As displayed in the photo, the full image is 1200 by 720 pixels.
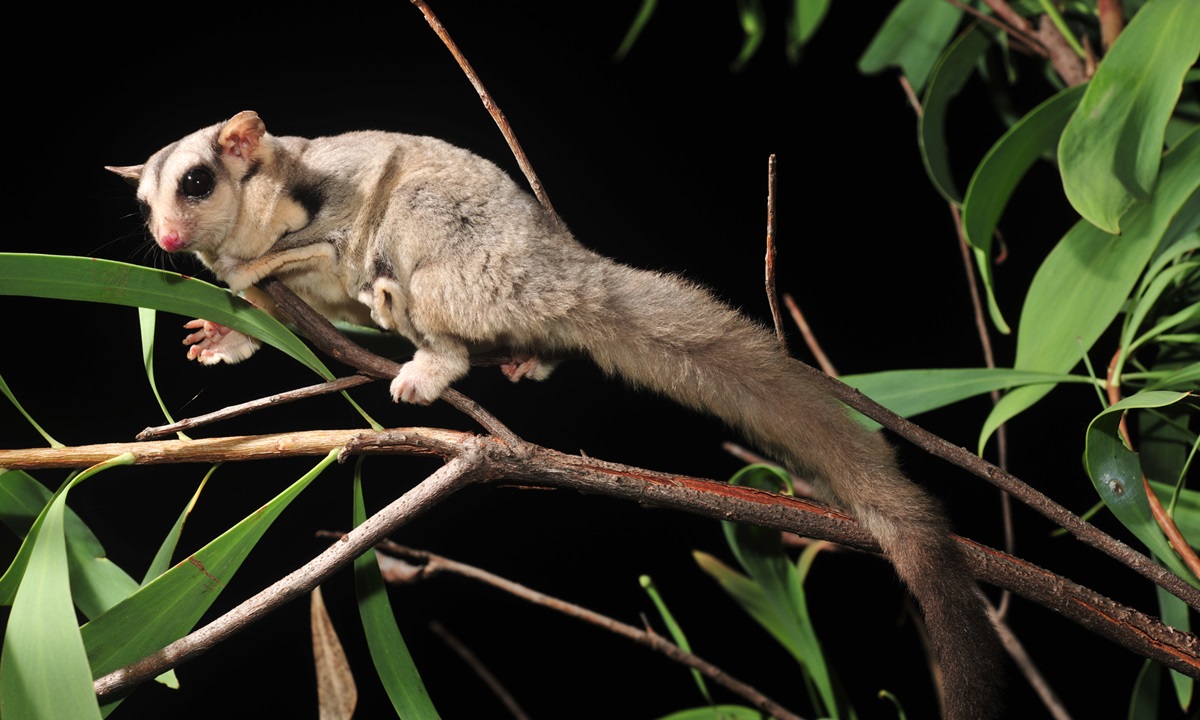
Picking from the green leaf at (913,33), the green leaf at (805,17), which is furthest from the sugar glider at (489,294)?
the green leaf at (913,33)

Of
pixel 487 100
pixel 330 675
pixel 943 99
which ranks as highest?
pixel 943 99

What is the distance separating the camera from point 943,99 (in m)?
2.76

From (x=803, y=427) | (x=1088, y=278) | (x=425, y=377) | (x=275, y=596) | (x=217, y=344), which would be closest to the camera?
(x=275, y=596)

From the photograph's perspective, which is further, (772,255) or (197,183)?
(197,183)

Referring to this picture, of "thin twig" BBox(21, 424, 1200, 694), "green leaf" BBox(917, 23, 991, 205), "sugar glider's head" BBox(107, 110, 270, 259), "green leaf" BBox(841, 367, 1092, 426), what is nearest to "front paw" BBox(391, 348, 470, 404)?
"thin twig" BBox(21, 424, 1200, 694)

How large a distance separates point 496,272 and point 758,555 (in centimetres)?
94

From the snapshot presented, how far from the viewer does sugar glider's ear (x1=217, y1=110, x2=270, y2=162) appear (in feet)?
6.36

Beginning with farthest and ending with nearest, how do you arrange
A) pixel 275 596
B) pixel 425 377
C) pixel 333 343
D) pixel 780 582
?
pixel 780 582, pixel 425 377, pixel 333 343, pixel 275 596

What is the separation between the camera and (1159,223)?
6.73 ft

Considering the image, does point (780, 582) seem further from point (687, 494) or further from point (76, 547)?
point (76, 547)

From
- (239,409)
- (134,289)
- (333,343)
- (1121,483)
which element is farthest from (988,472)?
(134,289)

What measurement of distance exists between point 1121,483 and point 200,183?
6.35 feet

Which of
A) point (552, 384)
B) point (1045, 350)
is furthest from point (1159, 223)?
point (552, 384)

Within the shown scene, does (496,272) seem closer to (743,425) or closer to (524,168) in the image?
(524,168)
